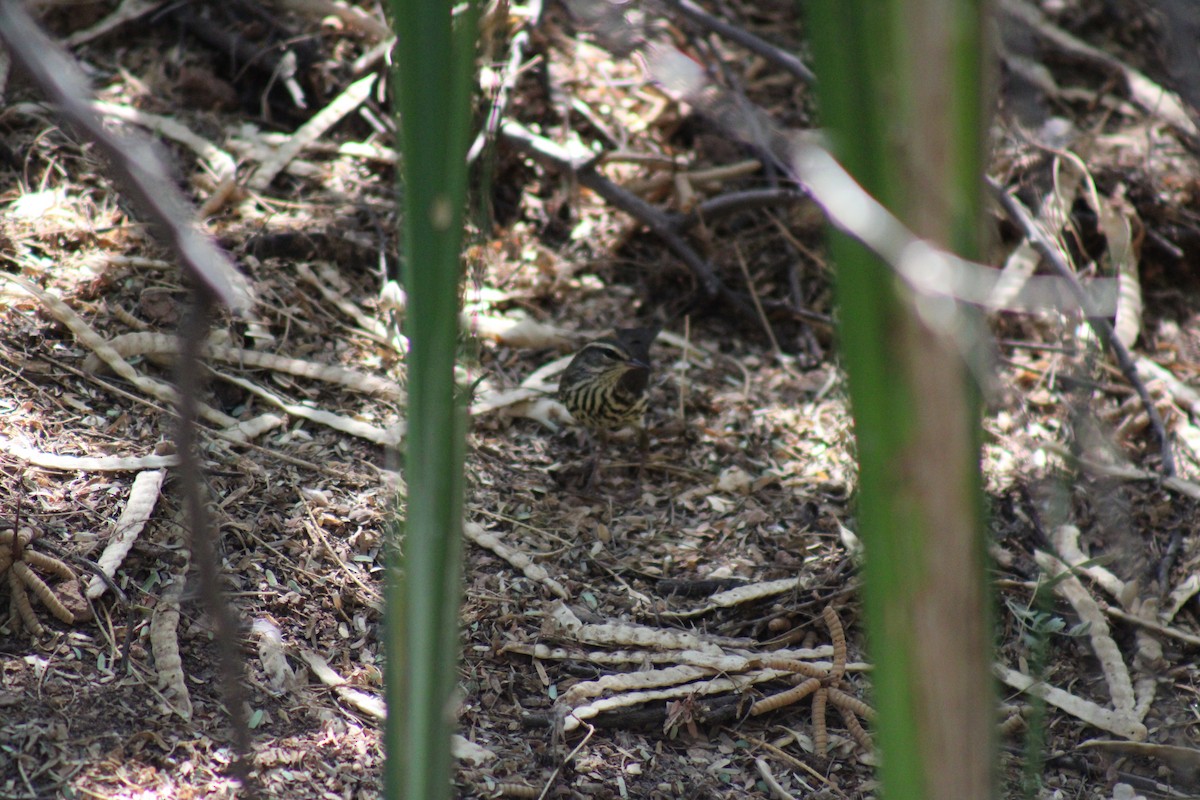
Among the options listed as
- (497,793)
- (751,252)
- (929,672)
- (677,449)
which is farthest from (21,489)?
(751,252)

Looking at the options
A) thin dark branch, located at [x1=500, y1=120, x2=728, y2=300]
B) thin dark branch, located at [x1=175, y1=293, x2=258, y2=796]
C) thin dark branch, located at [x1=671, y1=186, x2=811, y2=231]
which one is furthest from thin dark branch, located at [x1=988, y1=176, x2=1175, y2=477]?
thin dark branch, located at [x1=175, y1=293, x2=258, y2=796]

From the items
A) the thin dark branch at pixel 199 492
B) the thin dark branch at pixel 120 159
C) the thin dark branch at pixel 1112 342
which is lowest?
the thin dark branch at pixel 1112 342

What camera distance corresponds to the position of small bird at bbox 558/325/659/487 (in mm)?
4188

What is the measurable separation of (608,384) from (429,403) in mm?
3275

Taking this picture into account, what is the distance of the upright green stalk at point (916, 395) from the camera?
763 millimetres

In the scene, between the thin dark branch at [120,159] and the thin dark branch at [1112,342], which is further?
the thin dark branch at [1112,342]

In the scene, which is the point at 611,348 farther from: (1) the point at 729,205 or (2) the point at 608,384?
(1) the point at 729,205

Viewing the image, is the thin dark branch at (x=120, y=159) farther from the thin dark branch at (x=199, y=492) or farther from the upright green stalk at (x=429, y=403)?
the upright green stalk at (x=429, y=403)

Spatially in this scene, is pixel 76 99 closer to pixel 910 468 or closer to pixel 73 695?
pixel 910 468

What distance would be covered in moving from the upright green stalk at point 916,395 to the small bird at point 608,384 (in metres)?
3.37

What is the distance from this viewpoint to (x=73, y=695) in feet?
8.33

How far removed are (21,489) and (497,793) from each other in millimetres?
1670

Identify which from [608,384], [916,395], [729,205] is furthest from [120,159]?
[729,205]

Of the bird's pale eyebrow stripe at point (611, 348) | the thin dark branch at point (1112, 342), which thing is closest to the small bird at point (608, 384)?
the bird's pale eyebrow stripe at point (611, 348)
